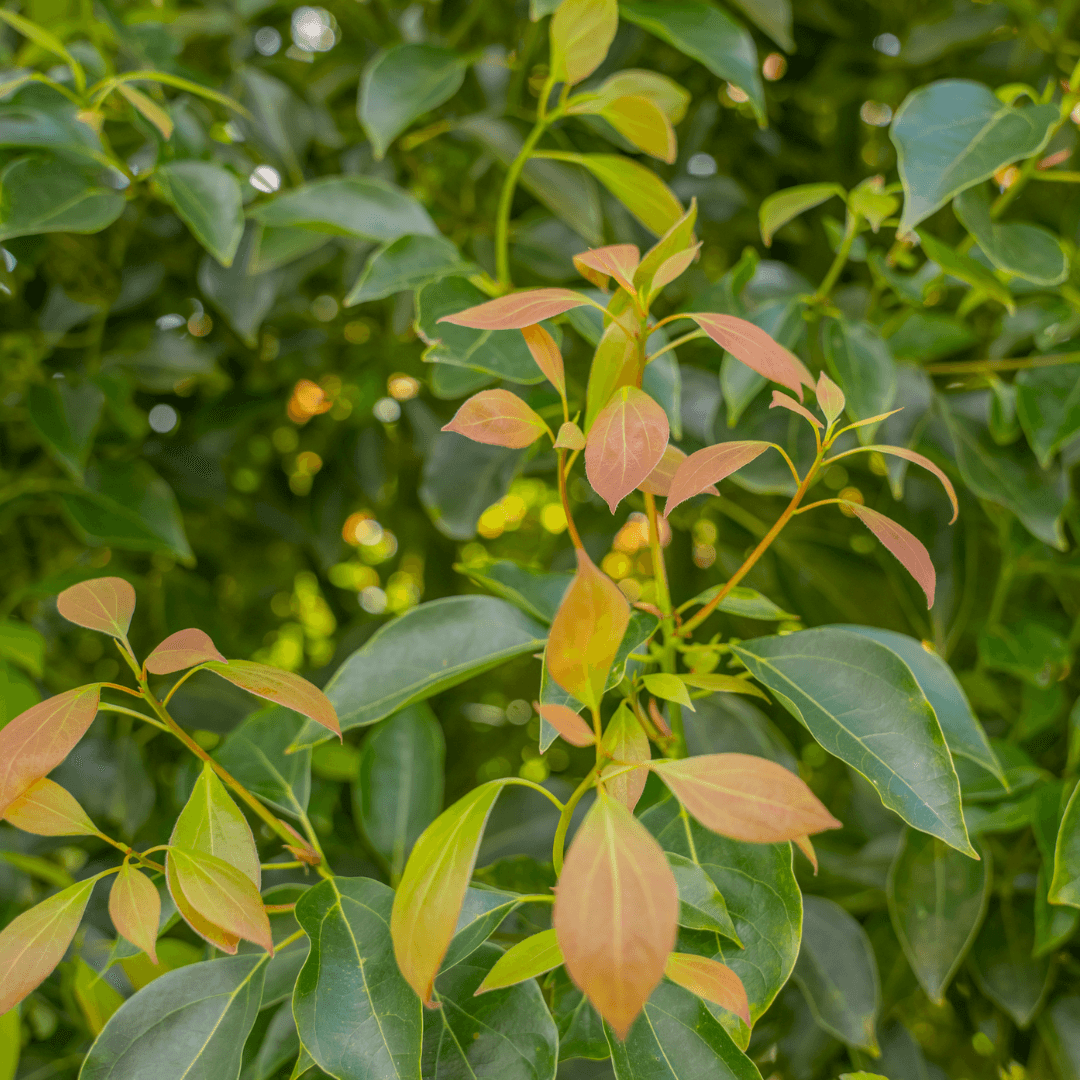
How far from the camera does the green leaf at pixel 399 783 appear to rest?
1.98 ft

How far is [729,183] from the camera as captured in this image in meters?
0.79

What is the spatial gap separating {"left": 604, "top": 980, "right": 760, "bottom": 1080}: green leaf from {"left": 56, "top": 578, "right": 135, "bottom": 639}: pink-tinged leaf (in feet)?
0.95

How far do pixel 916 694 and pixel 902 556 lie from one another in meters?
0.07

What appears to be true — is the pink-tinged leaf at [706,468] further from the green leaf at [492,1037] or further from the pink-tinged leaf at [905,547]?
the green leaf at [492,1037]

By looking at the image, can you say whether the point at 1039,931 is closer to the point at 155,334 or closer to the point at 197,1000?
the point at 197,1000

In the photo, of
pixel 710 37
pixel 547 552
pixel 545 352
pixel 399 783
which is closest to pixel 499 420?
pixel 545 352

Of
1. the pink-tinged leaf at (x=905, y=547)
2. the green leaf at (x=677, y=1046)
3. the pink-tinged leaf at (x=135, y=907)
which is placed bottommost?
the green leaf at (x=677, y=1046)

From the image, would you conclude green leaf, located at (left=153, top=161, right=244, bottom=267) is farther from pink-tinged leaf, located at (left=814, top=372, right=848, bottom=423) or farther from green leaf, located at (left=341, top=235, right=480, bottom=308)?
pink-tinged leaf, located at (left=814, top=372, right=848, bottom=423)

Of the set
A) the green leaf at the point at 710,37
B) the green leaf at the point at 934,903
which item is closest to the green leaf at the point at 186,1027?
the green leaf at the point at 934,903

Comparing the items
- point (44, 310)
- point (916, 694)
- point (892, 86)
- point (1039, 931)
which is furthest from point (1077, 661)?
point (44, 310)

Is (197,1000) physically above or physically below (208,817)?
below

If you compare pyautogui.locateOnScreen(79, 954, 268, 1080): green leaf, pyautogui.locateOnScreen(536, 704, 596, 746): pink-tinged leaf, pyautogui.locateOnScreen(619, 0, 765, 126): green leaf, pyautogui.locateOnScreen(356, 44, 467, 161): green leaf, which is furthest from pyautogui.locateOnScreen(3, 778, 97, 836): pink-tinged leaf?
pyautogui.locateOnScreen(619, 0, 765, 126): green leaf

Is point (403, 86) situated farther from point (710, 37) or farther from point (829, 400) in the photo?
point (829, 400)

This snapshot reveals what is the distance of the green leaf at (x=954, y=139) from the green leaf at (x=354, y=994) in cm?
49
